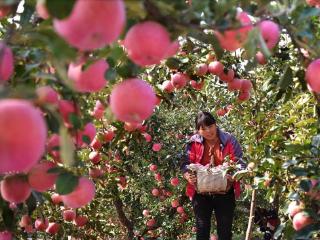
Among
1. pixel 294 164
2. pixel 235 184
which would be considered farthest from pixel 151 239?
pixel 294 164

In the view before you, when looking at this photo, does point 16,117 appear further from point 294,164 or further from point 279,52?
point 279,52

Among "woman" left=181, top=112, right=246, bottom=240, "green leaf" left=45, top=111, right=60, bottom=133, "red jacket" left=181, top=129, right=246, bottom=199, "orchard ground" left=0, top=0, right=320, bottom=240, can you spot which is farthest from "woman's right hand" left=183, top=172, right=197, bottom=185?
"green leaf" left=45, top=111, right=60, bottom=133

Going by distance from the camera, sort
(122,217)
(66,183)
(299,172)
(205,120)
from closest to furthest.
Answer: (66,183)
(299,172)
(205,120)
(122,217)

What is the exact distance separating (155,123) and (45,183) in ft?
13.0

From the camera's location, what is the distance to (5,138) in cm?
89

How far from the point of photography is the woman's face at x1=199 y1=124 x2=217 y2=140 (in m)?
3.56

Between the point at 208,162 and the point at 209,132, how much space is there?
0.24 metres

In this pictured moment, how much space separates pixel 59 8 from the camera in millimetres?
941

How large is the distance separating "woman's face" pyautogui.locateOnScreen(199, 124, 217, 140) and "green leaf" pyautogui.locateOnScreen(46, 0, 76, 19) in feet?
8.74

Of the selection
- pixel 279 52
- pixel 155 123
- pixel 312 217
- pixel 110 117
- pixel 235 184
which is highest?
pixel 110 117

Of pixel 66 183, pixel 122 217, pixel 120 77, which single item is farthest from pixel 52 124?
pixel 122 217

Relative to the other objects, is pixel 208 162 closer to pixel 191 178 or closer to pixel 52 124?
pixel 191 178

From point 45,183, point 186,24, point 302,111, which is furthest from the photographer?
point 302,111

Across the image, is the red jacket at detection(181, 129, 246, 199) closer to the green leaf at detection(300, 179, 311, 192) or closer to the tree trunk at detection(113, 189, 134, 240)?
the green leaf at detection(300, 179, 311, 192)
